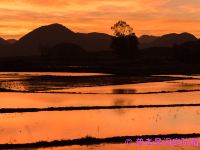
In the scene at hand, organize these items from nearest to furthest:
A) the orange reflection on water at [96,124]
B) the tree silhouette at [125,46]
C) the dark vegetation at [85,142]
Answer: the dark vegetation at [85,142] → the orange reflection on water at [96,124] → the tree silhouette at [125,46]

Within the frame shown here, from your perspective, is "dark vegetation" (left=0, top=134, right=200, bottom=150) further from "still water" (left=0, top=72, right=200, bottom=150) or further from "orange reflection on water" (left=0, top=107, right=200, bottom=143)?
"orange reflection on water" (left=0, top=107, right=200, bottom=143)

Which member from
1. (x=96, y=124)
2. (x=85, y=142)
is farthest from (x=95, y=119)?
(x=85, y=142)

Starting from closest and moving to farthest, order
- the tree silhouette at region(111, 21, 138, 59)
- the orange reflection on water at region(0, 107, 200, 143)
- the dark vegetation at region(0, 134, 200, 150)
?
1. the dark vegetation at region(0, 134, 200, 150)
2. the orange reflection on water at region(0, 107, 200, 143)
3. the tree silhouette at region(111, 21, 138, 59)

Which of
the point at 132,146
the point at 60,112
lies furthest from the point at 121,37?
the point at 132,146

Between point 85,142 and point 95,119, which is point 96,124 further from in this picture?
point 85,142

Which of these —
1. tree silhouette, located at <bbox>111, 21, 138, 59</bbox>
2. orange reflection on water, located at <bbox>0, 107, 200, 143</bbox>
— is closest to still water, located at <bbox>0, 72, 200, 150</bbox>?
orange reflection on water, located at <bbox>0, 107, 200, 143</bbox>

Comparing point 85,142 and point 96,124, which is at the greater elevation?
point 85,142

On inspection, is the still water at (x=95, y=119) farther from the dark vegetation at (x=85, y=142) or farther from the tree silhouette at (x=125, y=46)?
the tree silhouette at (x=125, y=46)

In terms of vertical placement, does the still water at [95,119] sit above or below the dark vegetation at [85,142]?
below

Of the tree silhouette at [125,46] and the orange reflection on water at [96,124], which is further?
the tree silhouette at [125,46]

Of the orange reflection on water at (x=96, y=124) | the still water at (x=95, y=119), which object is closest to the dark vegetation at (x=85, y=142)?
the still water at (x=95, y=119)

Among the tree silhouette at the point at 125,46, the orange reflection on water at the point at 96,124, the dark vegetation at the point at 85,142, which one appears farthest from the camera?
the tree silhouette at the point at 125,46

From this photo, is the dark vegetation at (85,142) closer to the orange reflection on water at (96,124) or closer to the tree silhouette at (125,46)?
the orange reflection on water at (96,124)

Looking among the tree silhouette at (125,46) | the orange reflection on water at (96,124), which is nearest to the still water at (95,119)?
the orange reflection on water at (96,124)
